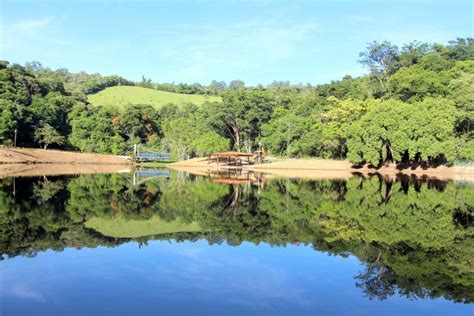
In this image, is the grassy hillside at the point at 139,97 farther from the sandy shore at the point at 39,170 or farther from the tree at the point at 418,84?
the tree at the point at 418,84

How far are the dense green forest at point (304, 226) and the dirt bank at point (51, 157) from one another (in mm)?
48170

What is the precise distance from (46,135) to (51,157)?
5129 mm

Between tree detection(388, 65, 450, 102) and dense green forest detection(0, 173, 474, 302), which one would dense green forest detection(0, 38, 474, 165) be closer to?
tree detection(388, 65, 450, 102)

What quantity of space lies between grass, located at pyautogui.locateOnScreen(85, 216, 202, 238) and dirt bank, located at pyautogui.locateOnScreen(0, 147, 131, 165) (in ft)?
196

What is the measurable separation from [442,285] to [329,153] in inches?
2590

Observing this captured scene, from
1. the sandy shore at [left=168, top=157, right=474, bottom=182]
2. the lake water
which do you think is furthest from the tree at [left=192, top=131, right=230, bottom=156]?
the lake water

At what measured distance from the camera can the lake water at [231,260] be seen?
9.22 m

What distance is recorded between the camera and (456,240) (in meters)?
16.0

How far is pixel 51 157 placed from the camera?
79.2m

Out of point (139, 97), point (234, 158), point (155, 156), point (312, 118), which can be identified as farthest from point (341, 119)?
point (139, 97)

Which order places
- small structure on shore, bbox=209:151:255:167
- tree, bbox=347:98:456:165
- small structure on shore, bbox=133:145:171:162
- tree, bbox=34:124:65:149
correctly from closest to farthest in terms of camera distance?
tree, bbox=347:98:456:165 < small structure on shore, bbox=209:151:255:167 < tree, bbox=34:124:65:149 < small structure on shore, bbox=133:145:171:162

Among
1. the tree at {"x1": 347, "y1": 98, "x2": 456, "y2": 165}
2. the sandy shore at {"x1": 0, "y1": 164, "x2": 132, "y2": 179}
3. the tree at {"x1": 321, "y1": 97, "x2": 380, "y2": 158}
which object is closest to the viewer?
the sandy shore at {"x1": 0, "y1": 164, "x2": 132, "y2": 179}

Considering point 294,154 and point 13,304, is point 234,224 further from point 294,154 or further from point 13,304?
point 294,154

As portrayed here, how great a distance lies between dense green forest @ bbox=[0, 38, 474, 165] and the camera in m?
60.0
